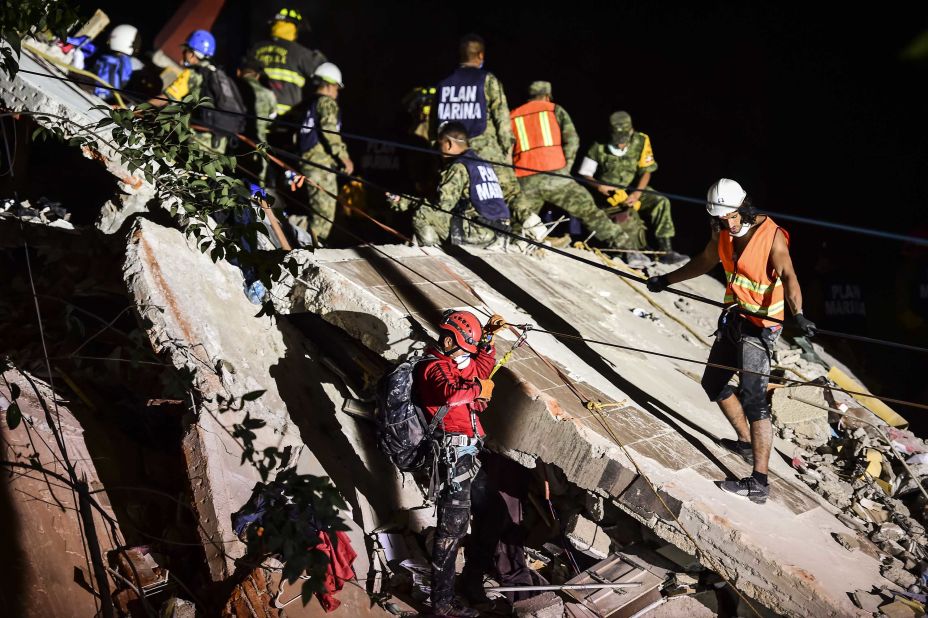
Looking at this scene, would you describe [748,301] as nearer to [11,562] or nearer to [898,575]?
[898,575]

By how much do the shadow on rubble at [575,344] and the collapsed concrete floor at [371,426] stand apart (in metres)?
0.02

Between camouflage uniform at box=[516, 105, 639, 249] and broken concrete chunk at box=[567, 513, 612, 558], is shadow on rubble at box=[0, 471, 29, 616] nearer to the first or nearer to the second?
broken concrete chunk at box=[567, 513, 612, 558]

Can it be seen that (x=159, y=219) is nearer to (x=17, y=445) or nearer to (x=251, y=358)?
(x=251, y=358)

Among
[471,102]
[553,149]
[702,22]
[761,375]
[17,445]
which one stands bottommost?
[17,445]

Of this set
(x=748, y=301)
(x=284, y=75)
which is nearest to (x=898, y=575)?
(x=748, y=301)

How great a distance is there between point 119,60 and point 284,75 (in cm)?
203

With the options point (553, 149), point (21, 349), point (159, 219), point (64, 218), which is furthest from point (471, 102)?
point (21, 349)

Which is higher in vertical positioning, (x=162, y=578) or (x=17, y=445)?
(x=17, y=445)

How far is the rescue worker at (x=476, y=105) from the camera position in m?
7.41

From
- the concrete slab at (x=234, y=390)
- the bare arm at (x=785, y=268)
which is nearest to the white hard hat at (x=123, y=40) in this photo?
the concrete slab at (x=234, y=390)

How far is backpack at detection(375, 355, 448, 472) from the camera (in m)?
4.53

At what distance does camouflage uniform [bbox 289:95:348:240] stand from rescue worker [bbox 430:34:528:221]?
3.70ft

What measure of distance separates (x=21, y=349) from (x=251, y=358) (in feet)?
7.25

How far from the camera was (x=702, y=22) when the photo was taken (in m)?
10.1
